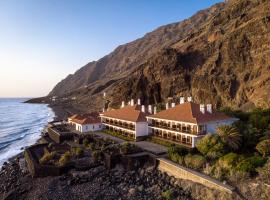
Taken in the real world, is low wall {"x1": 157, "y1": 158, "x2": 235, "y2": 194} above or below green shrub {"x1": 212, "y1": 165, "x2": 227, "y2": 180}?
below

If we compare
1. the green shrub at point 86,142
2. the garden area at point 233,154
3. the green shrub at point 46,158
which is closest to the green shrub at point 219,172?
the garden area at point 233,154

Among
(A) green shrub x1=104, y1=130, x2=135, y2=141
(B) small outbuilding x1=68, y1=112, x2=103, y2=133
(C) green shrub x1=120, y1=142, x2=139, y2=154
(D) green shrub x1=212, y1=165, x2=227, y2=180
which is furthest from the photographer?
(B) small outbuilding x1=68, y1=112, x2=103, y2=133

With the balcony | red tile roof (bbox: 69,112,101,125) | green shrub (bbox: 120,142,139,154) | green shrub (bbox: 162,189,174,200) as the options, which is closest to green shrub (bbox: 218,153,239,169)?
green shrub (bbox: 162,189,174,200)

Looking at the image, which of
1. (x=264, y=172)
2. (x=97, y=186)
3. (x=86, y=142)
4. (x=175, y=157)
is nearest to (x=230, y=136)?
(x=175, y=157)

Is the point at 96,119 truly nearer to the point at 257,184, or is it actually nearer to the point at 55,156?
the point at 55,156

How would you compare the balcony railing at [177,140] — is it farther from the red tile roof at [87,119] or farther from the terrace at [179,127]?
the red tile roof at [87,119]

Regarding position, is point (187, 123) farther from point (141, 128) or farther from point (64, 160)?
point (64, 160)

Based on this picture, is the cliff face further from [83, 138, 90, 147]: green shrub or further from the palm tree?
[83, 138, 90, 147]: green shrub
